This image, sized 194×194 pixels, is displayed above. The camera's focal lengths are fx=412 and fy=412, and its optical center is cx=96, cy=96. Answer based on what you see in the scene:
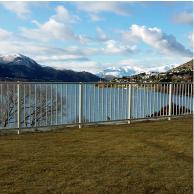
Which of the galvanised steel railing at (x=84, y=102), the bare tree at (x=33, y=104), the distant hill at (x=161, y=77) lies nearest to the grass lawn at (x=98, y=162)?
the bare tree at (x=33, y=104)

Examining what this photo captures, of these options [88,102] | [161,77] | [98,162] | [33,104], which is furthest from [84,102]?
[161,77]

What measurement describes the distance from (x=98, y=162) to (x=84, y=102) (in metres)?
5.30

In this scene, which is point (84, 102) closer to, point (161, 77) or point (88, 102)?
point (88, 102)

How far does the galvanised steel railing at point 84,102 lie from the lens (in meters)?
10.9

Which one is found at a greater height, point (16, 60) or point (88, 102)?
point (16, 60)

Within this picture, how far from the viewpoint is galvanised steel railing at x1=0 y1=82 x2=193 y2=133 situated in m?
10.9

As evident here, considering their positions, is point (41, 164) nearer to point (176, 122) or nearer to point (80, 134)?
point (80, 134)

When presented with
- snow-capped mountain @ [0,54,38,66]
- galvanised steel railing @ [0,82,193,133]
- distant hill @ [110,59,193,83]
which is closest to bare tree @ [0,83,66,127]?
galvanised steel railing @ [0,82,193,133]

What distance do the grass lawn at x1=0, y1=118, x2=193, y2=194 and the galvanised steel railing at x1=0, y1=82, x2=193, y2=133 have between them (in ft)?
2.02

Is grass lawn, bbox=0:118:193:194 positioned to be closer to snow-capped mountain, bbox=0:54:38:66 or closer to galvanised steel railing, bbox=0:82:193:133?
galvanised steel railing, bbox=0:82:193:133

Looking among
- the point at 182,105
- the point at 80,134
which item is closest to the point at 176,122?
the point at 182,105

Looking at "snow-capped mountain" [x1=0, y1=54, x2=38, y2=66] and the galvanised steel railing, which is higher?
"snow-capped mountain" [x1=0, y1=54, x2=38, y2=66]

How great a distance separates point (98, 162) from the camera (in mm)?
7293

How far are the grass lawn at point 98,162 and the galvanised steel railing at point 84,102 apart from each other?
24.2 inches
